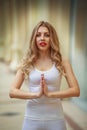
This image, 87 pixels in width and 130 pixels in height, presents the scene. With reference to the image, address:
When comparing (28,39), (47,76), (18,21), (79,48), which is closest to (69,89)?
(47,76)

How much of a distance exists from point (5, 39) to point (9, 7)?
14.6 inches

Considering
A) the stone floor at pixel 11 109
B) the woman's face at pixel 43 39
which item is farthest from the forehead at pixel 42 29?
the stone floor at pixel 11 109

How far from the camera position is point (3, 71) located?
3.08 m

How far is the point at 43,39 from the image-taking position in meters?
1.39

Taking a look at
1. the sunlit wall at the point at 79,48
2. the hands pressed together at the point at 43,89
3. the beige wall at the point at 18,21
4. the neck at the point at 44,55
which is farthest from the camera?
the sunlit wall at the point at 79,48

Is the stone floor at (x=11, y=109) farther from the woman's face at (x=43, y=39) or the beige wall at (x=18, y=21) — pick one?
the woman's face at (x=43, y=39)

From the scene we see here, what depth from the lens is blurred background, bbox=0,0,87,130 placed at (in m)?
2.93

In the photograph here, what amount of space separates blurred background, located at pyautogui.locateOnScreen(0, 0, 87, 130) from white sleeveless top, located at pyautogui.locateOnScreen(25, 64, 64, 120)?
58.0 inches

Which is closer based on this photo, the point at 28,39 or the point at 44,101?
the point at 44,101

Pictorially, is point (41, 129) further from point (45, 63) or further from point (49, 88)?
point (45, 63)

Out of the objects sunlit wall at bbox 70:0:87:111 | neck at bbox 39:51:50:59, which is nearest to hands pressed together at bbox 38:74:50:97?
neck at bbox 39:51:50:59

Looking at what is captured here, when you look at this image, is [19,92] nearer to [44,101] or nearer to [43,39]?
[44,101]

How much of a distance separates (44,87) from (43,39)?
10.6 inches

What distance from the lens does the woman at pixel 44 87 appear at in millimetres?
1327
